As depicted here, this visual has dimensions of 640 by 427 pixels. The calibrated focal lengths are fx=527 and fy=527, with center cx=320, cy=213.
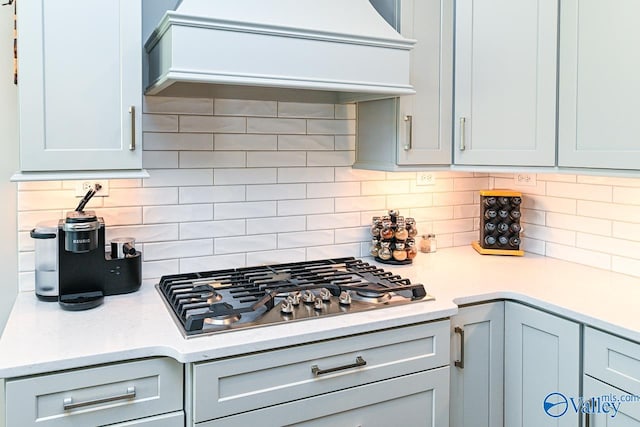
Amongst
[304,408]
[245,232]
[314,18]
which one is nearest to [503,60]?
[314,18]

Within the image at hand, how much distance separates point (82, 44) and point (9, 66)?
45 cm

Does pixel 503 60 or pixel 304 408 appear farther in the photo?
pixel 503 60

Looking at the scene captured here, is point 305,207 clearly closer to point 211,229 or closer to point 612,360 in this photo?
point 211,229

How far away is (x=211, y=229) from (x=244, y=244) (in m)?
0.16

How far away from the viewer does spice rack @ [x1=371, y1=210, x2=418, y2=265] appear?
2379 mm

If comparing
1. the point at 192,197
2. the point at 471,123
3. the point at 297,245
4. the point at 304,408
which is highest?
the point at 471,123

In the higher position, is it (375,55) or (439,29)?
(439,29)

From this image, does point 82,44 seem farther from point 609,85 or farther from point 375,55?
point 609,85

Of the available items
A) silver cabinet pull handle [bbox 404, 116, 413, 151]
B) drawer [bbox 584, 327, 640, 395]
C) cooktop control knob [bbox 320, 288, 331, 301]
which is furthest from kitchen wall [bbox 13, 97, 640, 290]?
drawer [bbox 584, 327, 640, 395]

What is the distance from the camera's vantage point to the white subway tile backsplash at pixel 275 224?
2.27 m

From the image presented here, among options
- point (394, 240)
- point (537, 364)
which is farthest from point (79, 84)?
point (537, 364)

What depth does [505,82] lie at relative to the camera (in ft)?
7.10

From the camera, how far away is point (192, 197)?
215cm

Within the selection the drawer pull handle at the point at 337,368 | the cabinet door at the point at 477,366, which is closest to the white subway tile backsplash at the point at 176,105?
the drawer pull handle at the point at 337,368
